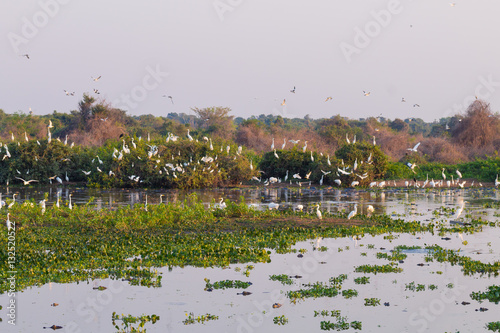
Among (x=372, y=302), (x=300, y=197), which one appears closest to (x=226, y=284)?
(x=372, y=302)

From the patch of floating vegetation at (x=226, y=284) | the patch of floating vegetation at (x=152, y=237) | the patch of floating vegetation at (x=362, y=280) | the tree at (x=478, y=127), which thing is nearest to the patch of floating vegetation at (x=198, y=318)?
the patch of floating vegetation at (x=226, y=284)

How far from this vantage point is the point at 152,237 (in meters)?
13.8

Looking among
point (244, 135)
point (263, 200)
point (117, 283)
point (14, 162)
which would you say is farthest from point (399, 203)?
point (244, 135)

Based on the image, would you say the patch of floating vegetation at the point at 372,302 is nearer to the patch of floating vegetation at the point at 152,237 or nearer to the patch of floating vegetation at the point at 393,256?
the patch of floating vegetation at the point at 152,237

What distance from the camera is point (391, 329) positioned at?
26.8ft

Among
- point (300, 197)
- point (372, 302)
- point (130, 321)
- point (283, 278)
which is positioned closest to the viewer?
point (130, 321)

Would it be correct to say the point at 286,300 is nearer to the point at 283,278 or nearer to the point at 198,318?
the point at 283,278

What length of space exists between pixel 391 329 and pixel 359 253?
481cm

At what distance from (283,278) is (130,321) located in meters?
3.10

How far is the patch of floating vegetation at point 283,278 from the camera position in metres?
10.5

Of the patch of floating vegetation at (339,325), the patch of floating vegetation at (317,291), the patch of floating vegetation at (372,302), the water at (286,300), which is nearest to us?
the patch of floating vegetation at (339,325)

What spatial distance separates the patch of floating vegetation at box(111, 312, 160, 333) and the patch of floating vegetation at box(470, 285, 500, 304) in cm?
466

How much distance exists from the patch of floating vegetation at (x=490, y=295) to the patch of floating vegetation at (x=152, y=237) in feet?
7.80

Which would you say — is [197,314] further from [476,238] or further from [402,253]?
[476,238]
